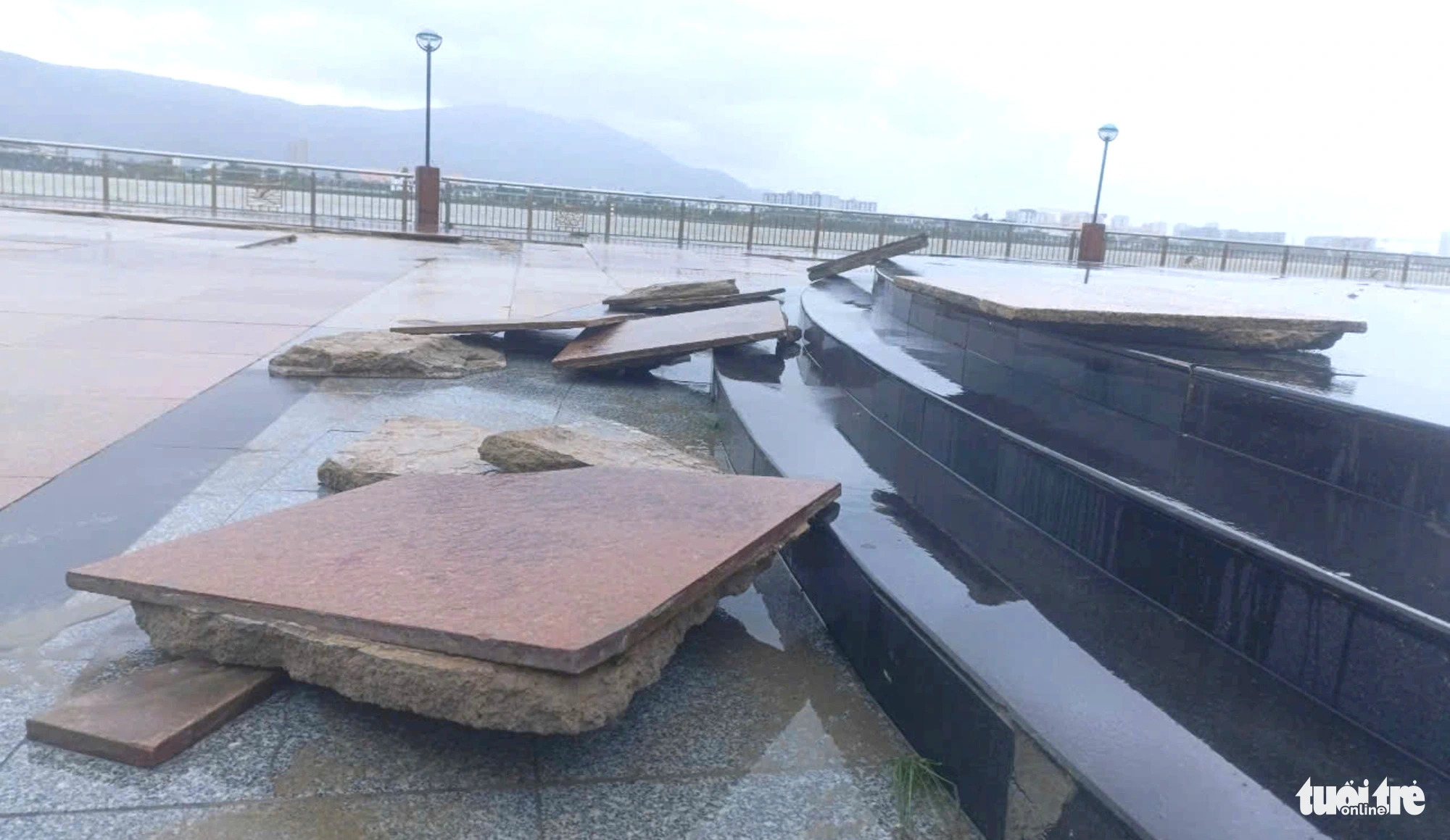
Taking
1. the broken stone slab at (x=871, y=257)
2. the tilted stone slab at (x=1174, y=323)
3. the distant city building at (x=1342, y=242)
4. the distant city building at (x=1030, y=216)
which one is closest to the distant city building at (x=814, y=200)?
the distant city building at (x=1030, y=216)

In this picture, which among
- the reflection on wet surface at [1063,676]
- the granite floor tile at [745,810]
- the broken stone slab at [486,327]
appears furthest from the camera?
the broken stone slab at [486,327]

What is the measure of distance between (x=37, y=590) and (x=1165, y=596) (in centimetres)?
321

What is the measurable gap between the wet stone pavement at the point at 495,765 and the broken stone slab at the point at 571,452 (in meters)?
1.01

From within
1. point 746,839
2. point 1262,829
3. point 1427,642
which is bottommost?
point 746,839

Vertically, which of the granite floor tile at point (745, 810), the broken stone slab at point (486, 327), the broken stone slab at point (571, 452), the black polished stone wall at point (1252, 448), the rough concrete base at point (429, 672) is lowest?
the granite floor tile at point (745, 810)

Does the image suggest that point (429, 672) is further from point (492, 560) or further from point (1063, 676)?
point (1063, 676)

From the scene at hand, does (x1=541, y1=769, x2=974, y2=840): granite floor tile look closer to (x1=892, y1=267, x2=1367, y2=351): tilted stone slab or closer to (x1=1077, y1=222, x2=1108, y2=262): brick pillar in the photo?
(x1=892, y1=267, x2=1367, y2=351): tilted stone slab

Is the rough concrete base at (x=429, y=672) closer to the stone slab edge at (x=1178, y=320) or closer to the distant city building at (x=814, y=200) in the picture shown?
the stone slab edge at (x=1178, y=320)

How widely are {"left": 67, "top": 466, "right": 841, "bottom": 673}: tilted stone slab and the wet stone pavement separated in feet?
0.93

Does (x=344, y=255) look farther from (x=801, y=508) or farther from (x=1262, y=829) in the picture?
(x=1262, y=829)

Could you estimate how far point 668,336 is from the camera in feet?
22.8

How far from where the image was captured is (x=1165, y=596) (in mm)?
2732

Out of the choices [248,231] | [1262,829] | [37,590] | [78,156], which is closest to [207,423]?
[37,590]

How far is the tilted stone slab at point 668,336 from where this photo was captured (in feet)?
21.7
